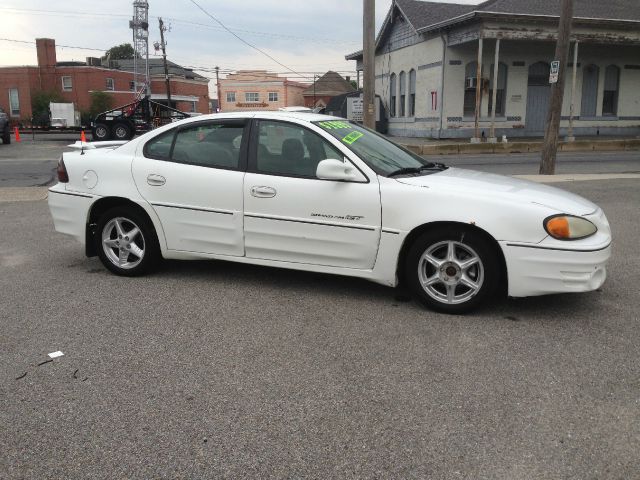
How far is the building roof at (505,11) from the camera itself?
24359 millimetres

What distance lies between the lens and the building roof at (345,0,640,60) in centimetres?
2436

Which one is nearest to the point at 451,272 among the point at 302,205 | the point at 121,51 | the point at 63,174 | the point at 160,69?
the point at 302,205

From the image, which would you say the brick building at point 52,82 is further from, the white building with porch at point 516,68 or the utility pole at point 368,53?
the utility pole at point 368,53

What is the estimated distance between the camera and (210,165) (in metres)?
5.16

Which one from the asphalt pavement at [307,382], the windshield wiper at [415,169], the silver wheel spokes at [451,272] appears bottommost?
the asphalt pavement at [307,382]

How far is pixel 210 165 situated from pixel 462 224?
2.21m

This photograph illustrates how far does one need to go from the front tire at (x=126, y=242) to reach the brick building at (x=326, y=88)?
7834 cm

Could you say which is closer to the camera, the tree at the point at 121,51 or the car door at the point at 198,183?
the car door at the point at 198,183

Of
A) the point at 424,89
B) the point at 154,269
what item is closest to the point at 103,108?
the point at 424,89

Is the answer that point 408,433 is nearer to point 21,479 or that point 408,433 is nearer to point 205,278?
point 21,479

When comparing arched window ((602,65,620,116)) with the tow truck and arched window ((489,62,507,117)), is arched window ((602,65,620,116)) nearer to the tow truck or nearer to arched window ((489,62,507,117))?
arched window ((489,62,507,117))

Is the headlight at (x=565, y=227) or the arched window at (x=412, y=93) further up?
the arched window at (x=412, y=93)

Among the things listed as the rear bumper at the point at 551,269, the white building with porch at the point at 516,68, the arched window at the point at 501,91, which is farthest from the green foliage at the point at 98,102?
the rear bumper at the point at 551,269

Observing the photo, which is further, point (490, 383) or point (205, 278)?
point (205, 278)
